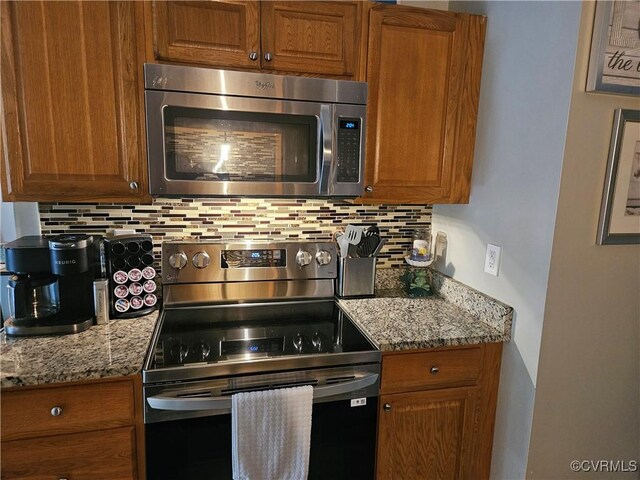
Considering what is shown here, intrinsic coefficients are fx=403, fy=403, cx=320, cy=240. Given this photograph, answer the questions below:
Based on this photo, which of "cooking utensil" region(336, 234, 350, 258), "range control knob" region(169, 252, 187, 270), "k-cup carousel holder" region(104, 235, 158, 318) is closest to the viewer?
"k-cup carousel holder" region(104, 235, 158, 318)

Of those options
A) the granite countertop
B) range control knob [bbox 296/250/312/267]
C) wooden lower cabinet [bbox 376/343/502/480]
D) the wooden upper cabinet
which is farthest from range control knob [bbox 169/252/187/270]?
wooden lower cabinet [bbox 376/343/502/480]

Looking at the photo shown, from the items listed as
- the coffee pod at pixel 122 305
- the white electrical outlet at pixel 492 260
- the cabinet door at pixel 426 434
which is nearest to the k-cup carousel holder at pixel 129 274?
the coffee pod at pixel 122 305

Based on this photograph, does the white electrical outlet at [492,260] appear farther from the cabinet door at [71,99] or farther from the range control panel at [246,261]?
the cabinet door at [71,99]

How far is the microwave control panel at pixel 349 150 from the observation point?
1488mm

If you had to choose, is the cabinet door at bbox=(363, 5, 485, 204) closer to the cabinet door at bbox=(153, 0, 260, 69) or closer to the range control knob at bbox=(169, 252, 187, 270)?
the cabinet door at bbox=(153, 0, 260, 69)

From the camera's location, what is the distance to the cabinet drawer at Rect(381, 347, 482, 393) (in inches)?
54.1

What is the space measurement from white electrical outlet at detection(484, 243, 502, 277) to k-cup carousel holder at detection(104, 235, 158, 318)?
128 centimetres

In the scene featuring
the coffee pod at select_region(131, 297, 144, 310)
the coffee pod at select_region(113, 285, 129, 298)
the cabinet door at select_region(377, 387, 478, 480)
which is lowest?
the cabinet door at select_region(377, 387, 478, 480)

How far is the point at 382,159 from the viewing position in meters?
1.57

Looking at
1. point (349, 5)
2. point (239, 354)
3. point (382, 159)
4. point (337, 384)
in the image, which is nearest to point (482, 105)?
point (382, 159)

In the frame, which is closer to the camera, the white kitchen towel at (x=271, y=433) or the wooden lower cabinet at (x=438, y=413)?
the white kitchen towel at (x=271, y=433)

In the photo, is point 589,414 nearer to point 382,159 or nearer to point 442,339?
point 442,339

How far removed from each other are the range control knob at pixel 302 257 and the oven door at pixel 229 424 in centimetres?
55

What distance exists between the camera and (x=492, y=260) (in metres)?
1.53
